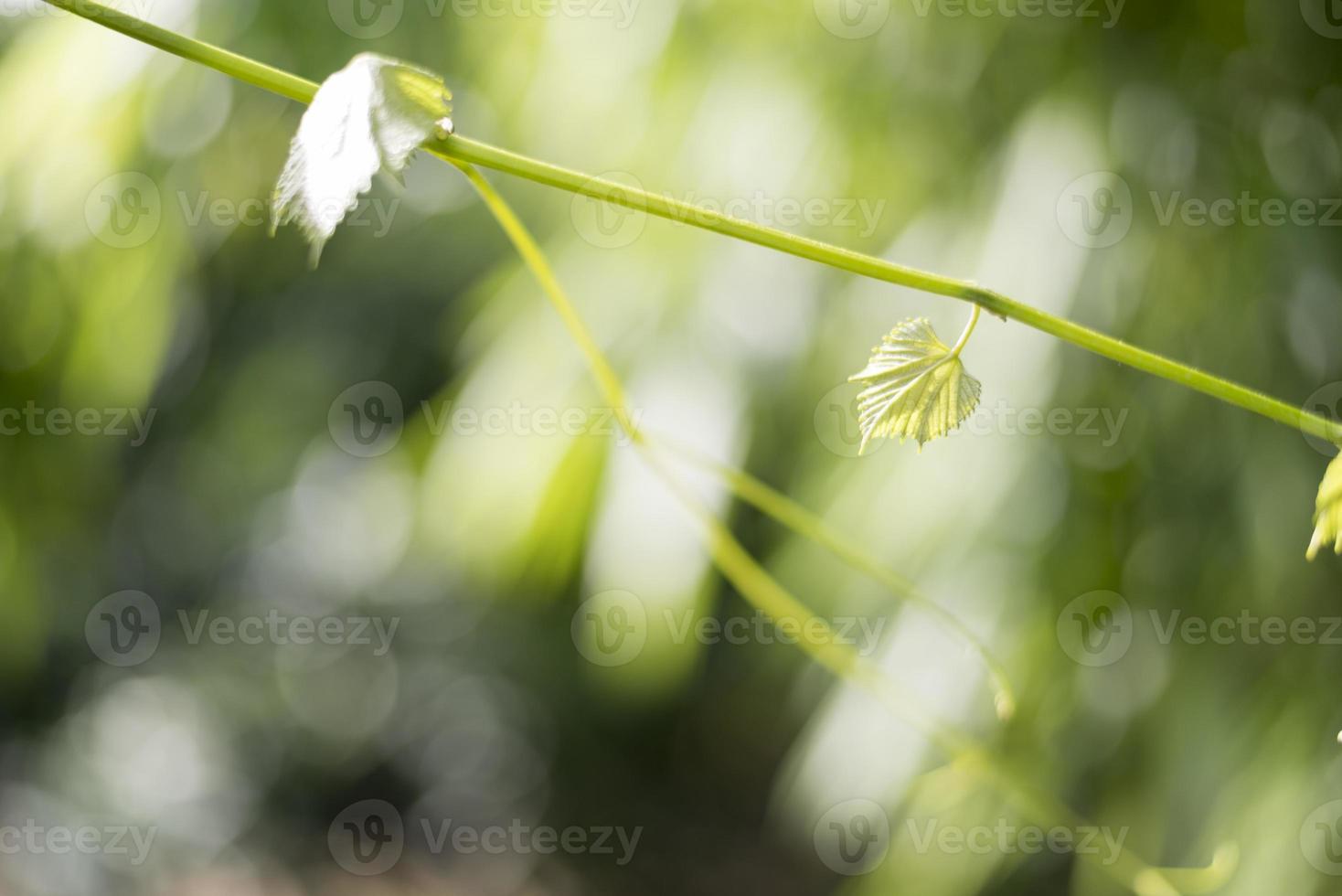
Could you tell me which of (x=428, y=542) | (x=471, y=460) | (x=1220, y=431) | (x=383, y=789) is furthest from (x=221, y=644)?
(x=1220, y=431)

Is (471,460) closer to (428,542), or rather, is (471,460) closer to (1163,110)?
(428,542)

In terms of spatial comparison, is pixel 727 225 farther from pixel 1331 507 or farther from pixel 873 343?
pixel 873 343

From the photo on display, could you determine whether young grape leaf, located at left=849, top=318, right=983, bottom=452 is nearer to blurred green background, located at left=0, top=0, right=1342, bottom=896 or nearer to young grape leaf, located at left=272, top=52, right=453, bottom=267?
young grape leaf, located at left=272, top=52, right=453, bottom=267

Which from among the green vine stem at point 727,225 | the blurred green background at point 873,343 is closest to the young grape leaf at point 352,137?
the green vine stem at point 727,225

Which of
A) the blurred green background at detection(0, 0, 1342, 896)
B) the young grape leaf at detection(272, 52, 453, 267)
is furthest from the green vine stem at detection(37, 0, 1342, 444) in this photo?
the blurred green background at detection(0, 0, 1342, 896)

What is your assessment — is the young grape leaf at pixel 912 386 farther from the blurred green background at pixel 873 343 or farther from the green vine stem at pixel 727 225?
the blurred green background at pixel 873 343
